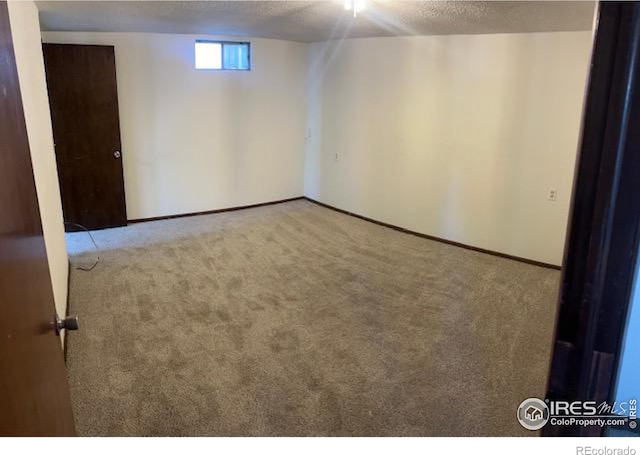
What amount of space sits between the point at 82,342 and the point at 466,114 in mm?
3942

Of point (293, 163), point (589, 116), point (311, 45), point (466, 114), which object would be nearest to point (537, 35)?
point (466, 114)

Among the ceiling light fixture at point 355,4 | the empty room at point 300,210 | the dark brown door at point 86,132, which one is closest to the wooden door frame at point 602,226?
the empty room at point 300,210

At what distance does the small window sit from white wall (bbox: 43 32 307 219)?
0.09 metres

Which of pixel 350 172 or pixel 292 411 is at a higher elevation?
pixel 350 172

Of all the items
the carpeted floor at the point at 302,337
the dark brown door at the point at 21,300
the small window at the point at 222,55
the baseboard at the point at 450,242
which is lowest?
the carpeted floor at the point at 302,337

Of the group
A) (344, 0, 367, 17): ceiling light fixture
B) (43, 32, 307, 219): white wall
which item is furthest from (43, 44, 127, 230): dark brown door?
(344, 0, 367, 17): ceiling light fixture

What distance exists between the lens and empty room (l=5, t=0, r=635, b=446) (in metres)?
2.52

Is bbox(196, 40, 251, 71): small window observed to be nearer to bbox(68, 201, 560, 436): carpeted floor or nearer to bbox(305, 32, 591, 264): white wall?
bbox(305, 32, 591, 264): white wall

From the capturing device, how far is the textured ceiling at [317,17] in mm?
3223

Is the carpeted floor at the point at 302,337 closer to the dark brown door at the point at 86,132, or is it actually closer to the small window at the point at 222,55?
the dark brown door at the point at 86,132

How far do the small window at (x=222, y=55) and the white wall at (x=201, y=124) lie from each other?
90 mm

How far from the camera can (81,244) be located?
493cm

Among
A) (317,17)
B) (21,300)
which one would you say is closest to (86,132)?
(317,17)
